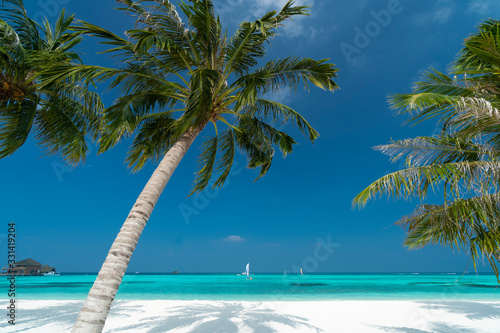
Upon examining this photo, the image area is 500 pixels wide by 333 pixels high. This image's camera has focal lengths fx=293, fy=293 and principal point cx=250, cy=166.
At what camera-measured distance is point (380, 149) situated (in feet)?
16.4

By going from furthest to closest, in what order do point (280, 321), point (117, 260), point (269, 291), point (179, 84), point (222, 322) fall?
point (269, 291), point (280, 321), point (222, 322), point (179, 84), point (117, 260)

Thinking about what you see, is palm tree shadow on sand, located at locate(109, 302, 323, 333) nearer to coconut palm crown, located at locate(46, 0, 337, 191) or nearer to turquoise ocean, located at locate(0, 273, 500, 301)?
coconut palm crown, located at locate(46, 0, 337, 191)

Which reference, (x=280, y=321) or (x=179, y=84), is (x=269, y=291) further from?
(x=179, y=84)

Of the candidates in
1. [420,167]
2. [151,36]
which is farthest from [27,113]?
[420,167]

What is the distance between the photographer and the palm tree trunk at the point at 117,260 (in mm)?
3397

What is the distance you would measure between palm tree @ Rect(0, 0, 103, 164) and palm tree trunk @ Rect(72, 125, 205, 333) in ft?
9.03

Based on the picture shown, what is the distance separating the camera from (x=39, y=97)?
6555mm

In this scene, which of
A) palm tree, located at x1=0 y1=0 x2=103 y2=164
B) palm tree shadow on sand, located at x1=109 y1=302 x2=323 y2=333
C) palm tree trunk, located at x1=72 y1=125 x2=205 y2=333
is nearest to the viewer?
palm tree trunk, located at x1=72 y1=125 x2=205 y2=333

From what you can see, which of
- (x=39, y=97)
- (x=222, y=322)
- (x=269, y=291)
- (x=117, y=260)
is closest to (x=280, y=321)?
(x=222, y=322)

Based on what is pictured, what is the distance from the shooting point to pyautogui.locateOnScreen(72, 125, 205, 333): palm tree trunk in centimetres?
340

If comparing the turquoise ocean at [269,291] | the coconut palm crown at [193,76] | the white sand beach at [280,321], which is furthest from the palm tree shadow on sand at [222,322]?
the turquoise ocean at [269,291]

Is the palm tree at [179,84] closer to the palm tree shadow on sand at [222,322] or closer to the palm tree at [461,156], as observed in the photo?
the palm tree at [461,156]

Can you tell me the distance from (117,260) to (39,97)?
4941 mm

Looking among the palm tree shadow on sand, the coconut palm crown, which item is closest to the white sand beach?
the palm tree shadow on sand
